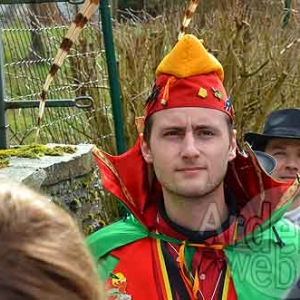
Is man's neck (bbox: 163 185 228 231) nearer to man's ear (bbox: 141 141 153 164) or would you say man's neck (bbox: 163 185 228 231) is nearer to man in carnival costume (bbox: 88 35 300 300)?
man in carnival costume (bbox: 88 35 300 300)

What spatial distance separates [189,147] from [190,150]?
11 mm

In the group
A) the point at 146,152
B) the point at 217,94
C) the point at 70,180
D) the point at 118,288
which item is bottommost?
the point at 70,180

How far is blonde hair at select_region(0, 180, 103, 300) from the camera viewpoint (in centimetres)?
140

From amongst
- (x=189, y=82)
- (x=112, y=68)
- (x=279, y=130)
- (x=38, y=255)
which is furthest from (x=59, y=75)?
(x=38, y=255)

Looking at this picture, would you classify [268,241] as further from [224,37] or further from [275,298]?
[224,37]

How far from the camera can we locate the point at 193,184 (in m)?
2.76

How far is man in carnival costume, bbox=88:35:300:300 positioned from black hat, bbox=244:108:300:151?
111 centimetres

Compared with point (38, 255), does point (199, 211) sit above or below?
below

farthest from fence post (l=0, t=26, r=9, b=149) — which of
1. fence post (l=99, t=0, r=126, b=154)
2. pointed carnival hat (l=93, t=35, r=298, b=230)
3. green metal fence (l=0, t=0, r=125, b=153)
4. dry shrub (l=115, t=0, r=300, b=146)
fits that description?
pointed carnival hat (l=93, t=35, r=298, b=230)

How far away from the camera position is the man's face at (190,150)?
9.12ft

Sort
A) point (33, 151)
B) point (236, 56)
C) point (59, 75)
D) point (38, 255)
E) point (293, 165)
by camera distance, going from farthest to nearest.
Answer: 1. point (236, 56)
2. point (59, 75)
3. point (33, 151)
4. point (293, 165)
5. point (38, 255)

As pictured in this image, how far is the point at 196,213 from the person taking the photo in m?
2.82

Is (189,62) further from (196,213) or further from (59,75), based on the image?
(59,75)

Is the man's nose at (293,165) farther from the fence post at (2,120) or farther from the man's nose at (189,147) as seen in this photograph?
the fence post at (2,120)
